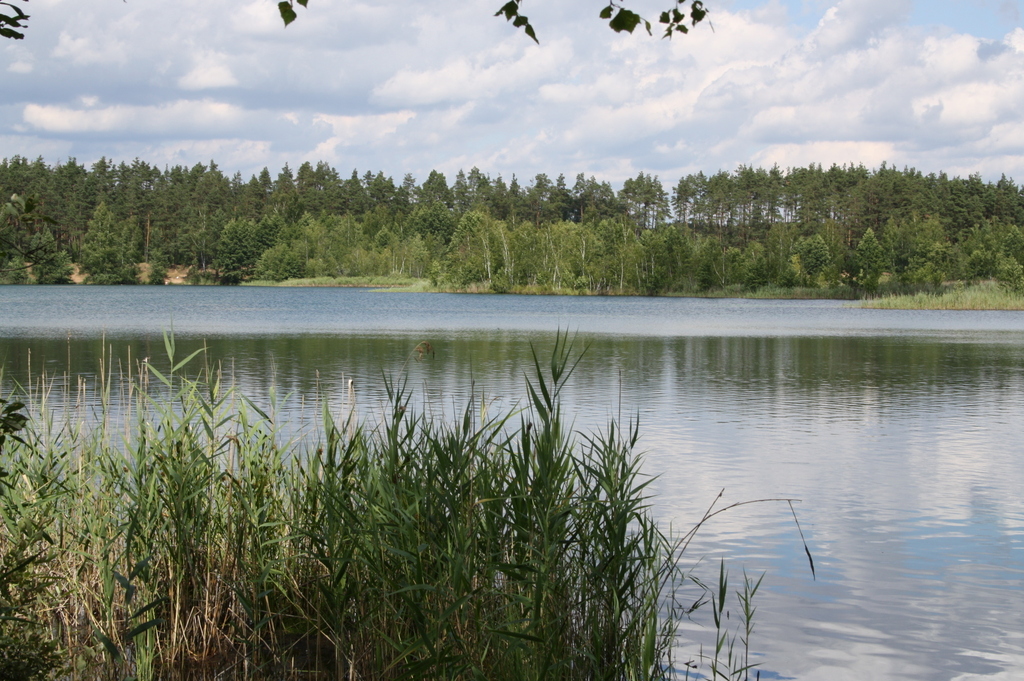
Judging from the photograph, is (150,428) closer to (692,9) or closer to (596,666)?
(596,666)

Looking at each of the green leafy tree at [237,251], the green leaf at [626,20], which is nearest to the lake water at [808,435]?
the green leaf at [626,20]

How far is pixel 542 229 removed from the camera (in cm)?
10238

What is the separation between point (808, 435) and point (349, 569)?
385 inches

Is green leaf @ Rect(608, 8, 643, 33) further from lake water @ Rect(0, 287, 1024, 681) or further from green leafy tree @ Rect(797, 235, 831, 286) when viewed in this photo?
green leafy tree @ Rect(797, 235, 831, 286)

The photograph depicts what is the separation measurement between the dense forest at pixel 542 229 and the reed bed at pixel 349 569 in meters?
70.6

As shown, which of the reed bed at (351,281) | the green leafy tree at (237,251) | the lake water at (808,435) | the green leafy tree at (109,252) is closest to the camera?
the lake water at (808,435)

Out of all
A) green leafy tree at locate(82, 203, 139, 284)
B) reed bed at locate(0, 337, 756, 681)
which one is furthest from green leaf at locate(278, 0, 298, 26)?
green leafy tree at locate(82, 203, 139, 284)

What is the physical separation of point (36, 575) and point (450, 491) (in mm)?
1891

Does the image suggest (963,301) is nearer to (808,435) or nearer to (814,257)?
(814,257)

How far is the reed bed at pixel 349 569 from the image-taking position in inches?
160

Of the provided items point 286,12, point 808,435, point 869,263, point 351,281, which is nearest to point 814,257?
point 869,263

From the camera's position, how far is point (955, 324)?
43469 mm

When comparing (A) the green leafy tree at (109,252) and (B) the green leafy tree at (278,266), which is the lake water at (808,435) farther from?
(B) the green leafy tree at (278,266)

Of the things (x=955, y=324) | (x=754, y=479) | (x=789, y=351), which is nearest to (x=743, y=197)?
(x=955, y=324)
